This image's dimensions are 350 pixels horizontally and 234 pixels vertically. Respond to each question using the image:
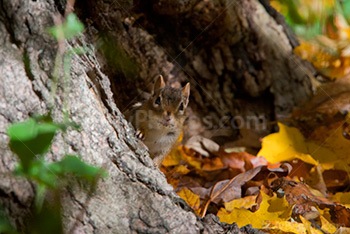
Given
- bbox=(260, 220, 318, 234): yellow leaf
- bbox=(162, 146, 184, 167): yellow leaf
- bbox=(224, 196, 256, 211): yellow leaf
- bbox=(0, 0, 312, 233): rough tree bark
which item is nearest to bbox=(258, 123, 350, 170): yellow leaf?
bbox=(224, 196, 256, 211): yellow leaf

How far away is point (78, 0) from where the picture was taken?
238 cm

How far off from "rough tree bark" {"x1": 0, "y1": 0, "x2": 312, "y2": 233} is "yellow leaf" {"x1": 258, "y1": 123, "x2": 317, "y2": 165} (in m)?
0.72

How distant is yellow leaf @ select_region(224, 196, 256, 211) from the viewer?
2.19 metres

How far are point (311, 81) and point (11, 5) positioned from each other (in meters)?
A: 2.92

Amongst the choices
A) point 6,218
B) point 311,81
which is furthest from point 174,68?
point 6,218

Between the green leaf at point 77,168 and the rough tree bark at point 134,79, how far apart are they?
43mm

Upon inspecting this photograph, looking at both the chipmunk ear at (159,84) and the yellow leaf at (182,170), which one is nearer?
the yellow leaf at (182,170)

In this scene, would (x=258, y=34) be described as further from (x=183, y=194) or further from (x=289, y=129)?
(x=183, y=194)

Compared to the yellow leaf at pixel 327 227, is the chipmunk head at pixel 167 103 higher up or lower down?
higher up

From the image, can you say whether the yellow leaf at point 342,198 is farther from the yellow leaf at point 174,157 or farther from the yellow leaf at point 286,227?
the yellow leaf at point 174,157

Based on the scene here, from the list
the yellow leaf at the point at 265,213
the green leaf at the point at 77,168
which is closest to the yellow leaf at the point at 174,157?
the yellow leaf at the point at 265,213

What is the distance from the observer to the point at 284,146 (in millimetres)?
2719

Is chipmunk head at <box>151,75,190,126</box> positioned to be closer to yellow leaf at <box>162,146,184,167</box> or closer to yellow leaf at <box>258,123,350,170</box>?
yellow leaf at <box>162,146,184,167</box>

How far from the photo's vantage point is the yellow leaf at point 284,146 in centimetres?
264
